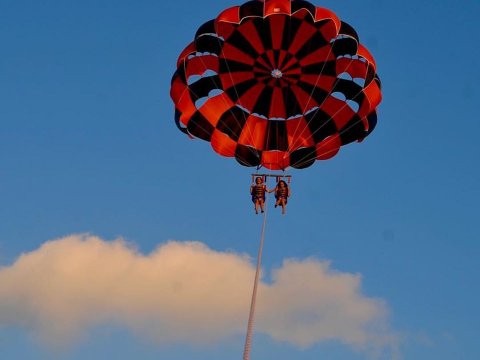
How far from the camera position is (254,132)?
27.1 metres

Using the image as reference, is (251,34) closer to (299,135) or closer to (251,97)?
(251,97)

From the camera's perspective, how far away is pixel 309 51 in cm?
2558

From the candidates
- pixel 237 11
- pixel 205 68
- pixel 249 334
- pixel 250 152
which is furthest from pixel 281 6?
pixel 249 334

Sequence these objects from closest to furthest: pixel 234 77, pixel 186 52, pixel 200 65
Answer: pixel 186 52 → pixel 200 65 → pixel 234 77

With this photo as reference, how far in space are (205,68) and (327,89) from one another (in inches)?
146

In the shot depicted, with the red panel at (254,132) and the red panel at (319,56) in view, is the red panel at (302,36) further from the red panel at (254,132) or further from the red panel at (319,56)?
the red panel at (254,132)

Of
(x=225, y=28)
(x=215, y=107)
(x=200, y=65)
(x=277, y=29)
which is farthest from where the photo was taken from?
(x=215, y=107)

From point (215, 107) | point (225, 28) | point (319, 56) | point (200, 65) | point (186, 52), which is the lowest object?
point (215, 107)

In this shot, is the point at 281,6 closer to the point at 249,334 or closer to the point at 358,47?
the point at 358,47

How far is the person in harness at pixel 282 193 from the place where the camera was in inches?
965

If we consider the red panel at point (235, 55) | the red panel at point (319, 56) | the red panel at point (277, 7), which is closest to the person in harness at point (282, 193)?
the red panel at point (319, 56)

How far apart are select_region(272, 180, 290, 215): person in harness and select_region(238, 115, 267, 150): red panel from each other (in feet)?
8.69

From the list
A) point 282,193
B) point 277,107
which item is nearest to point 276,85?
point 277,107

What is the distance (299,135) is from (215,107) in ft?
8.95
